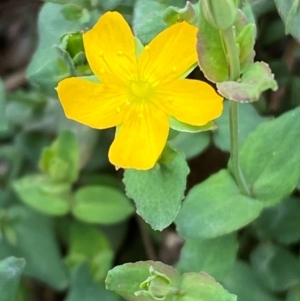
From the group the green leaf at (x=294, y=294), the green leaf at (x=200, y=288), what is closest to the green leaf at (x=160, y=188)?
the green leaf at (x=200, y=288)

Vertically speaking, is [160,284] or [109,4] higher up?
[109,4]

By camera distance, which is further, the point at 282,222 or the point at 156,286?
the point at 282,222

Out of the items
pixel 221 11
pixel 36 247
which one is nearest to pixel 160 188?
pixel 221 11

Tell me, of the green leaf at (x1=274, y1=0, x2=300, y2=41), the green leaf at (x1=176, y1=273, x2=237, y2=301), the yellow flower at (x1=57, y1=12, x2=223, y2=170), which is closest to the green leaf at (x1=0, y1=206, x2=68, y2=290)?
the green leaf at (x1=176, y1=273, x2=237, y2=301)

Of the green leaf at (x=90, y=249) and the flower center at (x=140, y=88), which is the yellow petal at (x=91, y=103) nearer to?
the flower center at (x=140, y=88)

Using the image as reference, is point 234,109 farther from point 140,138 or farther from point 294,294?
point 294,294

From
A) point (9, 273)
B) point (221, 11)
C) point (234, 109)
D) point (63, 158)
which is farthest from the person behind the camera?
point (63, 158)
